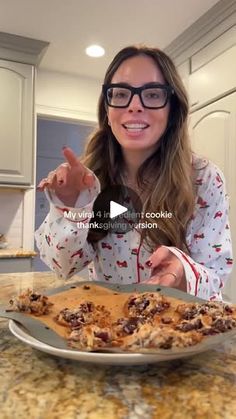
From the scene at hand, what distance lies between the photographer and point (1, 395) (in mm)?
329

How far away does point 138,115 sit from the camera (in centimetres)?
82

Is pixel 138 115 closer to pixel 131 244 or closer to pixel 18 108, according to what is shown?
pixel 131 244

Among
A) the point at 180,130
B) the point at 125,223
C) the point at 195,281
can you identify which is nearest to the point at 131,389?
the point at 195,281

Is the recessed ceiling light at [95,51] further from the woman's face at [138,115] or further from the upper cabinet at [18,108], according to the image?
the woman's face at [138,115]

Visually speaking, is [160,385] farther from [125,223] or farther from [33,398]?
[125,223]

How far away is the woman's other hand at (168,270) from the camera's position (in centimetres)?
61

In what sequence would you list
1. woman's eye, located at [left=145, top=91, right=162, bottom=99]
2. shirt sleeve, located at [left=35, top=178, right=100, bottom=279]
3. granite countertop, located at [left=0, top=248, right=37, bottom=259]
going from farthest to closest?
granite countertop, located at [left=0, top=248, right=37, bottom=259], woman's eye, located at [left=145, top=91, right=162, bottom=99], shirt sleeve, located at [left=35, top=178, right=100, bottom=279]

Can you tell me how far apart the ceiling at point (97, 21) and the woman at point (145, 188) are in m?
1.15

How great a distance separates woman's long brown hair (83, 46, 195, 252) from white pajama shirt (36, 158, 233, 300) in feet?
0.09

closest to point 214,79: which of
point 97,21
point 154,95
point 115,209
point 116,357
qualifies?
point 97,21

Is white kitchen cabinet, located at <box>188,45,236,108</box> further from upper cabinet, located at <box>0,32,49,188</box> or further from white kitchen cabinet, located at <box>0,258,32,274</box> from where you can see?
white kitchen cabinet, located at <box>0,258,32,274</box>

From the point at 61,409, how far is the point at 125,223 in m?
0.60

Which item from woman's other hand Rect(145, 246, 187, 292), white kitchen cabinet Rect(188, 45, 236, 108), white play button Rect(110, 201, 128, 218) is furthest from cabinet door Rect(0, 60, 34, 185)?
woman's other hand Rect(145, 246, 187, 292)

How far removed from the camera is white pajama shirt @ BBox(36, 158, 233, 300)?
0.73m
